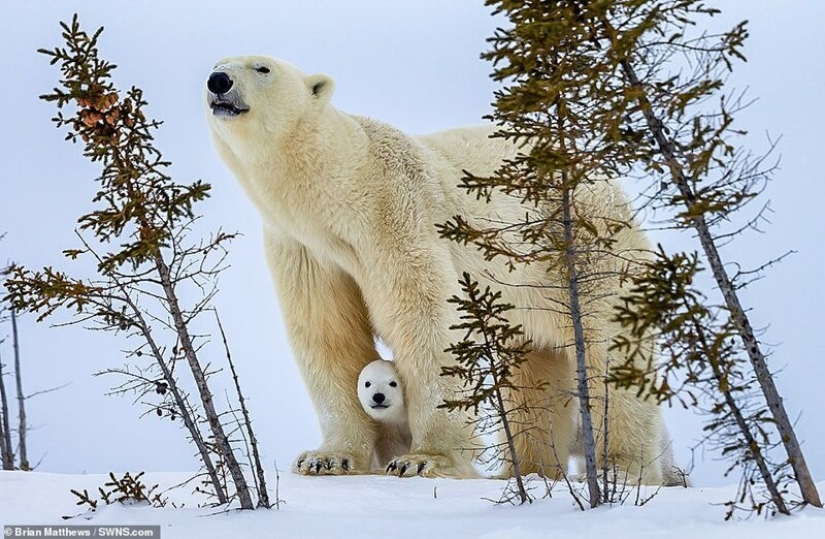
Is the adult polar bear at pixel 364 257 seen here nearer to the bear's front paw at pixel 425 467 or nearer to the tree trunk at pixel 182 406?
the bear's front paw at pixel 425 467

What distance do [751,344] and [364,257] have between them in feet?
11.6

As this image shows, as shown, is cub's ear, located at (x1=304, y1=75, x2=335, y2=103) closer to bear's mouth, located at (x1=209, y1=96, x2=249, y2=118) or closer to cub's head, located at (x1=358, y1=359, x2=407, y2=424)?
bear's mouth, located at (x1=209, y1=96, x2=249, y2=118)

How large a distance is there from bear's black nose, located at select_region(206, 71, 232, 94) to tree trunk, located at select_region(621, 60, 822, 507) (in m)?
3.53

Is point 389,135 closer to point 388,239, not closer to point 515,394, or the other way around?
point 388,239

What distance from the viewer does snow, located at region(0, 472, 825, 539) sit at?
4.32 m

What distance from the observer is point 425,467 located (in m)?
7.01

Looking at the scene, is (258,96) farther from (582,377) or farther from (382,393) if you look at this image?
(582,377)

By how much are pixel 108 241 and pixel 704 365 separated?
3.16 meters

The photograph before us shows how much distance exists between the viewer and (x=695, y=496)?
5.44m

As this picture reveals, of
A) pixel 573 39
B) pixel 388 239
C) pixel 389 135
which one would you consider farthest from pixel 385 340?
pixel 573 39

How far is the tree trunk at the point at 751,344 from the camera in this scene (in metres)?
4.57

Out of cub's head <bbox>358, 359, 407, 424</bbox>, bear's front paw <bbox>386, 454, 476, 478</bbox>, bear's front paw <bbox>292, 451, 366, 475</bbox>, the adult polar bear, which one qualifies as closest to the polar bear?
cub's head <bbox>358, 359, 407, 424</bbox>

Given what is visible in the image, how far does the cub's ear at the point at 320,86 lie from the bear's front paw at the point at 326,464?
8.58 ft

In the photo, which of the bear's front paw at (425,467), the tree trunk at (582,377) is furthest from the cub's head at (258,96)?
the tree trunk at (582,377)
